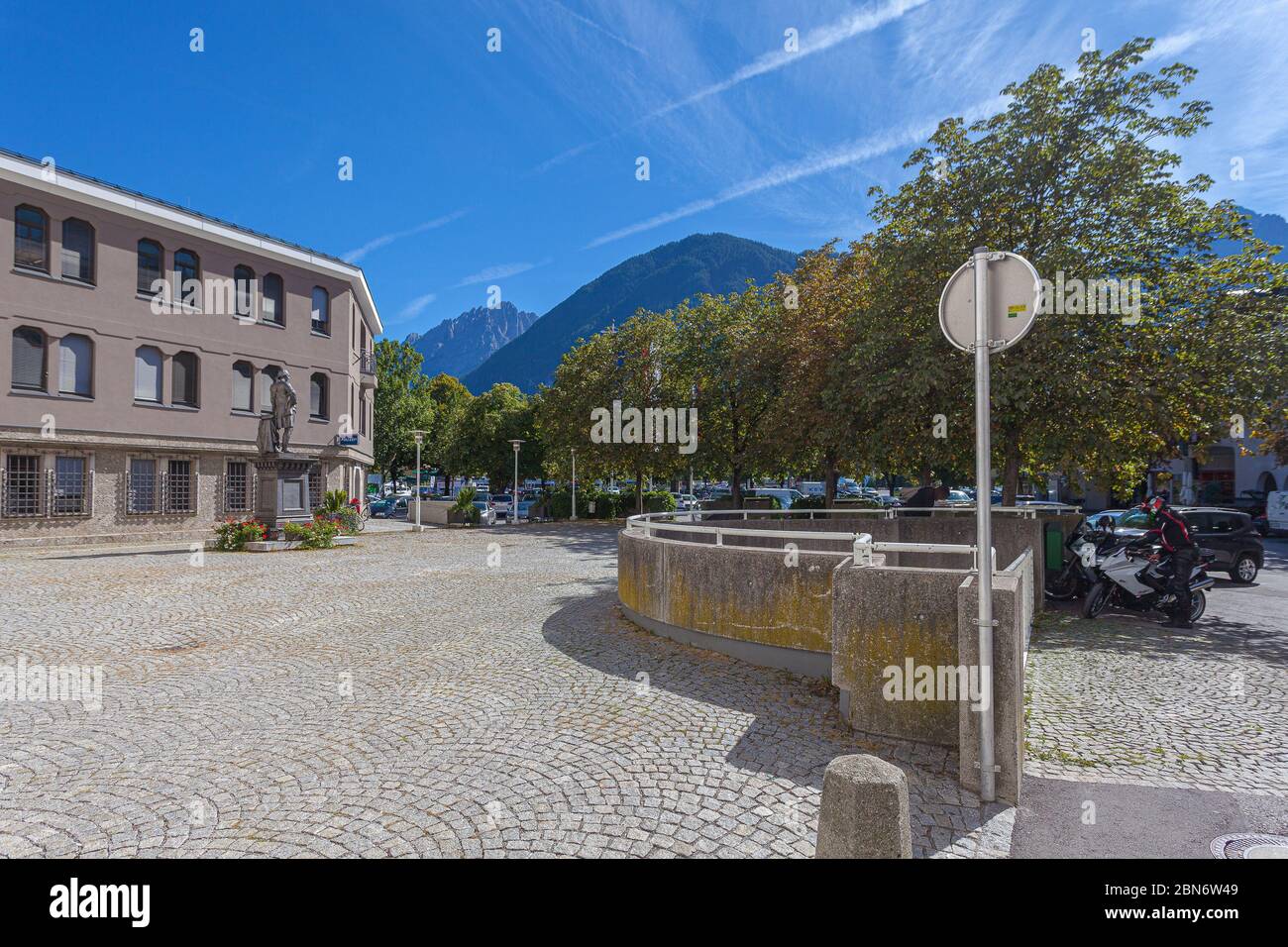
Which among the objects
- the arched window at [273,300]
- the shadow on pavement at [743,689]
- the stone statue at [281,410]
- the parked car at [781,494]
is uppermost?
the arched window at [273,300]

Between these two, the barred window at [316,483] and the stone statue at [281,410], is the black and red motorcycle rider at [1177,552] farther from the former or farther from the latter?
the barred window at [316,483]

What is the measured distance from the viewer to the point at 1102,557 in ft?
32.6

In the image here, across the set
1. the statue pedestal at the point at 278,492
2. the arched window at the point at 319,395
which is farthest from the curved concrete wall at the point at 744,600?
the arched window at the point at 319,395

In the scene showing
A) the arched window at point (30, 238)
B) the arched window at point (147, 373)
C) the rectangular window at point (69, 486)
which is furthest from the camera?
the arched window at point (147, 373)

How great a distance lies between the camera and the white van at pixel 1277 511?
27156 mm

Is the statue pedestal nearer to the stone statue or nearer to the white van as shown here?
the stone statue

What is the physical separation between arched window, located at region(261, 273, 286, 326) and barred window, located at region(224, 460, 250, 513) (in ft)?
20.2

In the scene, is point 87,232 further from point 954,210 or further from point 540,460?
point 540,460

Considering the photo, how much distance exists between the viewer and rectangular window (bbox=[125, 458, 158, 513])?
2222 centimetres

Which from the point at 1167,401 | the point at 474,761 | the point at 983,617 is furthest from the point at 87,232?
the point at 1167,401

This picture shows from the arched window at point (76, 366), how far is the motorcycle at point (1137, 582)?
28266 millimetres

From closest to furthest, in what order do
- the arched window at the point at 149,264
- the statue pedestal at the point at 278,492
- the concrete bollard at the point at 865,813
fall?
1. the concrete bollard at the point at 865,813
2. the statue pedestal at the point at 278,492
3. the arched window at the point at 149,264

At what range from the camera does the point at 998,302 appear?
3.87m

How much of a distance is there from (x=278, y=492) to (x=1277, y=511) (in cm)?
3926
